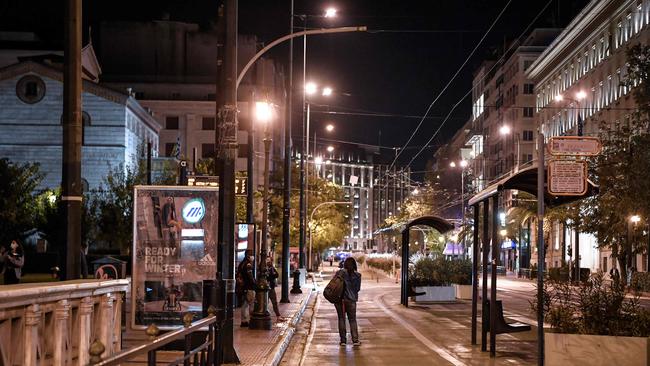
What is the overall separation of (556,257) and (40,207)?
45.9 metres

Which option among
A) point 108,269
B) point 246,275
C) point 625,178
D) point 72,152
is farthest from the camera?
point 625,178

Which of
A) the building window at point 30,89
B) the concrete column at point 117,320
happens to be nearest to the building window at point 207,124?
the building window at point 30,89

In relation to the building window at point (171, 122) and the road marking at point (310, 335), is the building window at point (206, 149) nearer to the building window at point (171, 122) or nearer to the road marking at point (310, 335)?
the building window at point (171, 122)

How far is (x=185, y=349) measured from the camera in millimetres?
8125

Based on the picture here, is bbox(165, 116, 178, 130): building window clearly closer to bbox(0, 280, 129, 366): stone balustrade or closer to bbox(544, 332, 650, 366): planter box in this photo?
bbox(544, 332, 650, 366): planter box

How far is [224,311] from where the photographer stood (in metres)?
12.7

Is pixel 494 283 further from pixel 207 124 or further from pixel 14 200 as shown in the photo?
pixel 207 124

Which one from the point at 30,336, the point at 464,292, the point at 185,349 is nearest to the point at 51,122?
the point at 464,292

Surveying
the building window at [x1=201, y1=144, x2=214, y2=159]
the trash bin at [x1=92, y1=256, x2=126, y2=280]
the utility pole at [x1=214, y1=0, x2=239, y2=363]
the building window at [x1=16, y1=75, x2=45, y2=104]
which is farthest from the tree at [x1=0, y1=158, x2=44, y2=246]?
Answer: the utility pole at [x1=214, y1=0, x2=239, y2=363]

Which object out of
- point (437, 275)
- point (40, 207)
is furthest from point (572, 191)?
point (40, 207)

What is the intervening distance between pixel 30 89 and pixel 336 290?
57429mm

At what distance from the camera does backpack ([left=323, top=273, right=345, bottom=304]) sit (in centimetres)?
1848

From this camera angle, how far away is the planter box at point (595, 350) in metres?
13.1

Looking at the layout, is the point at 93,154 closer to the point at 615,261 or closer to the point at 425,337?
the point at 615,261
